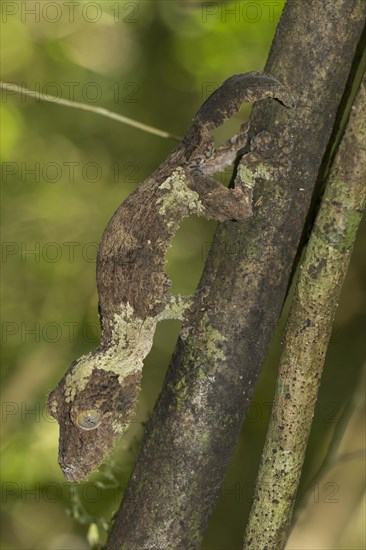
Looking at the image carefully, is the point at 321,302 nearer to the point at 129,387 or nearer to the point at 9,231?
the point at 129,387

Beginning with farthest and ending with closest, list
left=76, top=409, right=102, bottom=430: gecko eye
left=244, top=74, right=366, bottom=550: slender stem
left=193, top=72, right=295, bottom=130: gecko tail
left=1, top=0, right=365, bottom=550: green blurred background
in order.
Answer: left=1, top=0, right=365, bottom=550: green blurred background
left=76, top=409, right=102, bottom=430: gecko eye
left=193, top=72, right=295, bottom=130: gecko tail
left=244, top=74, right=366, bottom=550: slender stem

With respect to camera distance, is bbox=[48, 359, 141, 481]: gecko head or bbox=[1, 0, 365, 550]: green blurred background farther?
bbox=[1, 0, 365, 550]: green blurred background

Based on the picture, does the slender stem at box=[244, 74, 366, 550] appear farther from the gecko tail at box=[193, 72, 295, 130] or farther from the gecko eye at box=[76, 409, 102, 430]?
the gecko eye at box=[76, 409, 102, 430]

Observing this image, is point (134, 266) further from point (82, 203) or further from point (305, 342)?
point (82, 203)

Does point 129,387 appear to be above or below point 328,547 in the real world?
above

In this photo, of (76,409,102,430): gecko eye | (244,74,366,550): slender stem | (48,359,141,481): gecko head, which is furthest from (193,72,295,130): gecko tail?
(76,409,102,430): gecko eye

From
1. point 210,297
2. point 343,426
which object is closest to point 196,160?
point 210,297

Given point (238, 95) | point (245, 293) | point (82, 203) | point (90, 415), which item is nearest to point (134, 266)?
point (90, 415)
